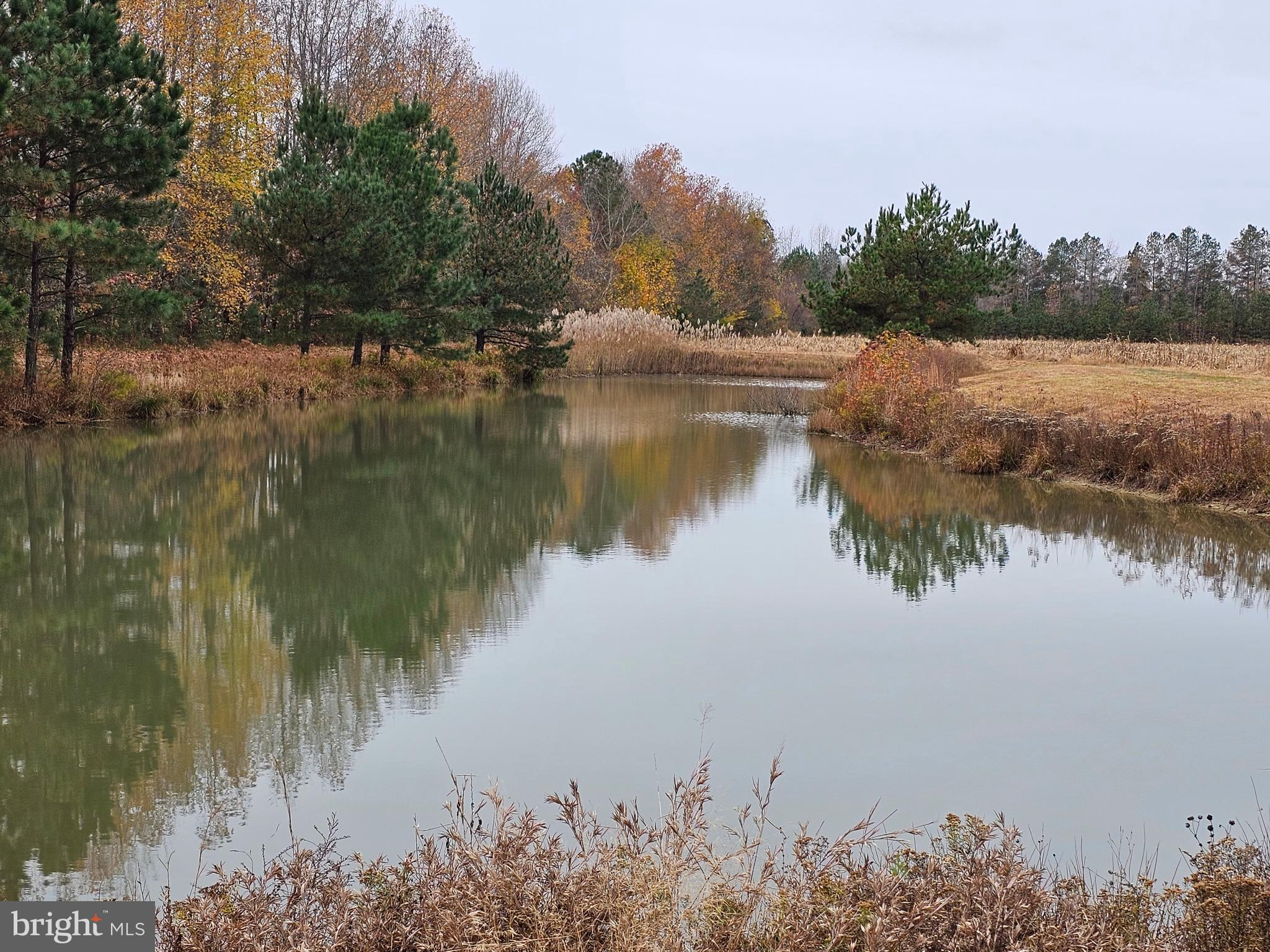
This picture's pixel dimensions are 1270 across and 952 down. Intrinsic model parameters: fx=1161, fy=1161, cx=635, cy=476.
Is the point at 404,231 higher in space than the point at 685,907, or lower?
higher

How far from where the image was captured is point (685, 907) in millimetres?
3498

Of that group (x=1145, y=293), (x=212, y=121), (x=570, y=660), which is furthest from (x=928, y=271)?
(x=1145, y=293)

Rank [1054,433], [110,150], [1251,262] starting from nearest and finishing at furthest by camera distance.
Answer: [1054,433], [110,150], [1251,262]

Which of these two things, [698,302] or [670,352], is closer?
[670,352]

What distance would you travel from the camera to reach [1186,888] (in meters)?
3.91

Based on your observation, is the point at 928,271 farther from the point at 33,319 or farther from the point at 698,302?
the point at 698,302

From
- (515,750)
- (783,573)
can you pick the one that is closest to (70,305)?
(783,573)

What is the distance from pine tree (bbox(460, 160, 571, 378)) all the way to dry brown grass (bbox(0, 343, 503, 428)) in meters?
1.79

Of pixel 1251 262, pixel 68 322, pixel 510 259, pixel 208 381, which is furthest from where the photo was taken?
pixel 1251 262

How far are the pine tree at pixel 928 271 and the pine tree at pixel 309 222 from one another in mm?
13781

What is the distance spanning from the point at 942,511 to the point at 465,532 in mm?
5289

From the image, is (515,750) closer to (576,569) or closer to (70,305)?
(576,569)

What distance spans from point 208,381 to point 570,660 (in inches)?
667

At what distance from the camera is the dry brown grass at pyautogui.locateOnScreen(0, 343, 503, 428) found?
17922 millimetres
